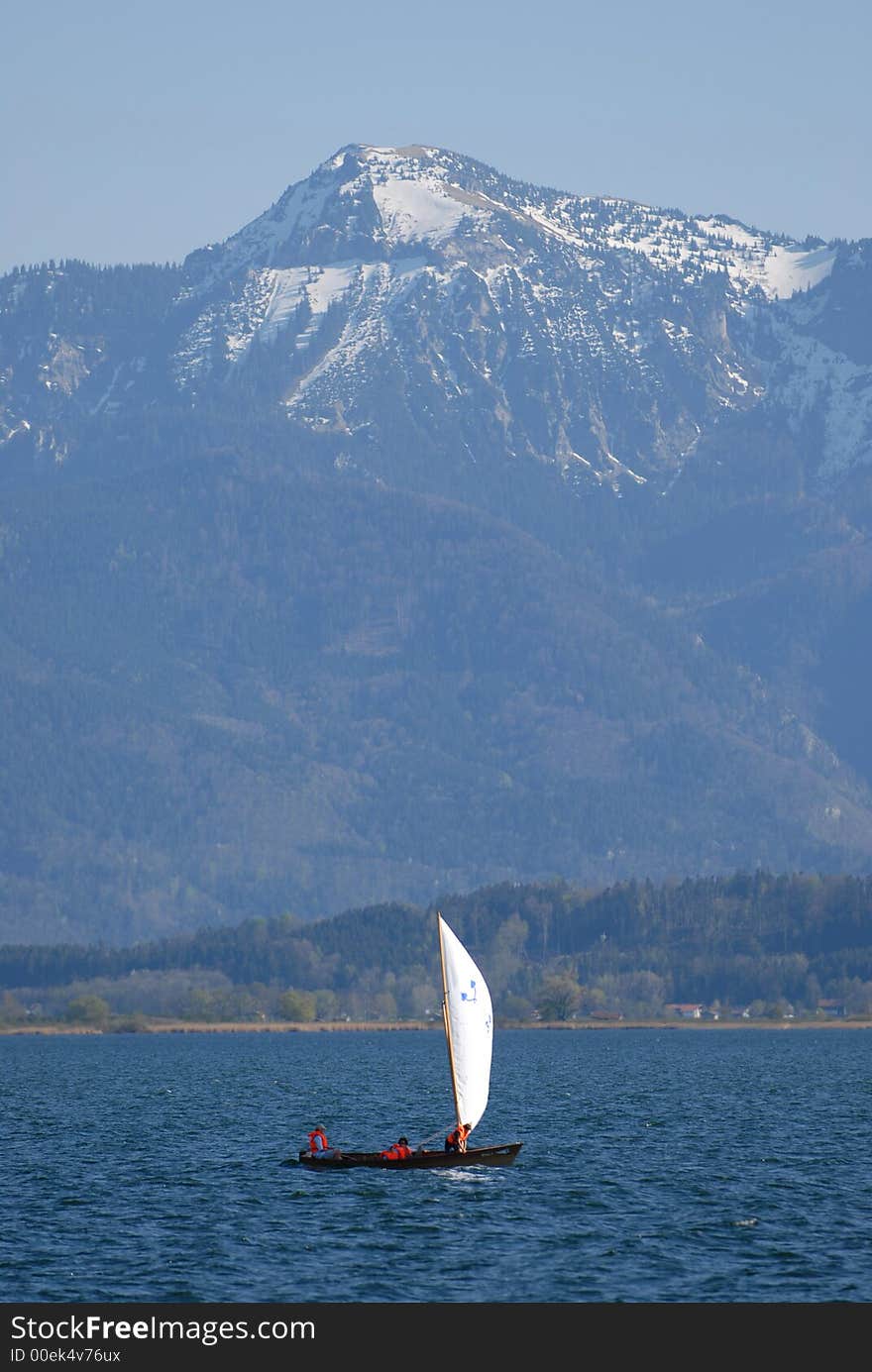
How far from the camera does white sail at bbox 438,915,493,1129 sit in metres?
132

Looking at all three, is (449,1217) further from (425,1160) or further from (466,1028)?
(466,1028)

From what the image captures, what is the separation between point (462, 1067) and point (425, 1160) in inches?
225

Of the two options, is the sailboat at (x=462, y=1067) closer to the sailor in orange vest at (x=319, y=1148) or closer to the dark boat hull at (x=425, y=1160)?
the dark boat hull at (x=425, y=1160)

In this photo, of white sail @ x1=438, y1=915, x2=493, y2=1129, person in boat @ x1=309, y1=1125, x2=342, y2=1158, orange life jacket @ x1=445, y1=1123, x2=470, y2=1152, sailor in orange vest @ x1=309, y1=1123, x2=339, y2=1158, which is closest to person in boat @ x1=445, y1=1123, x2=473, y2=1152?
orange life jacket @ x1=445, y1=1123, x2=470, y2=1152

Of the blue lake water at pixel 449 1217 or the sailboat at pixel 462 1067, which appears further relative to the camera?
the sailboat at pixel 462 1067

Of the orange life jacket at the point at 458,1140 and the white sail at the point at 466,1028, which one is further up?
the white sail at the point at 466,1028

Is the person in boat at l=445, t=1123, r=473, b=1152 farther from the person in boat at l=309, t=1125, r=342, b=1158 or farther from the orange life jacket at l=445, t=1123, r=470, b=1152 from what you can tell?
the person in boat at l=309, t=1125, r=342, b=1158

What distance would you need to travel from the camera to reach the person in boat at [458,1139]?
129 meters

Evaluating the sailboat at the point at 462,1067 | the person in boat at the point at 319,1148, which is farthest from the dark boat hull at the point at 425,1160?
the person in boat at the point at 319,1148

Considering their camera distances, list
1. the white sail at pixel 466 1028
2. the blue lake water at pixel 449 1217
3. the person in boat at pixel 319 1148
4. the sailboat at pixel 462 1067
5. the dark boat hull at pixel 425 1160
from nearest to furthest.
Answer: the blue lake water at pixel 449 1217 → the dark boat hull at pixel 425 1160 → the sailboat at pixel 462 1067 → the white sail at pixel 466 1028 → the person in boat at pixel 319 1148

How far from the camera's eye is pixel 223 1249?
105m

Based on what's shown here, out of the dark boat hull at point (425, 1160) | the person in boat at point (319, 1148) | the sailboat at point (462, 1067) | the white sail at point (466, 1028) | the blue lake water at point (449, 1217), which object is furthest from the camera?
the person in boat at point (319, 1148)

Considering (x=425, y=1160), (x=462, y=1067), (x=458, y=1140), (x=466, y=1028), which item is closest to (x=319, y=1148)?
(x=425, y=1160)
